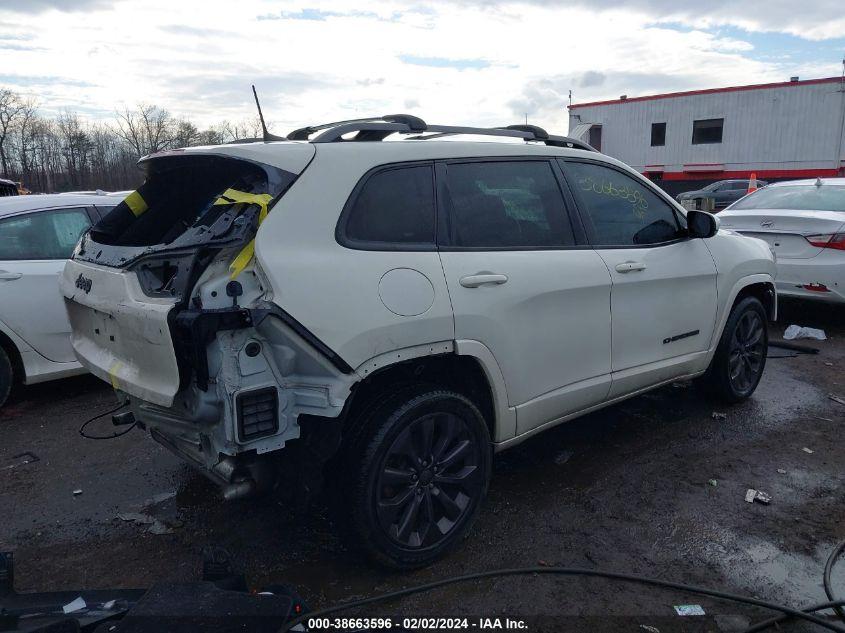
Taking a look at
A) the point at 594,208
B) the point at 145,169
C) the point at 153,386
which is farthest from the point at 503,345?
→ the point at 145,169

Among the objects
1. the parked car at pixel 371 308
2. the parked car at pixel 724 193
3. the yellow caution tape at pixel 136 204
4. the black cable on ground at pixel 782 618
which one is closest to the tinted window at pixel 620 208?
the parked car at pixel 371 308

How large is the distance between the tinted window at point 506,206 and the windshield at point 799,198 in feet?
17.0

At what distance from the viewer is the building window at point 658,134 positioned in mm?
31448

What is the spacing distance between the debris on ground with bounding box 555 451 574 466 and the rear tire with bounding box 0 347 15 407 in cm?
411

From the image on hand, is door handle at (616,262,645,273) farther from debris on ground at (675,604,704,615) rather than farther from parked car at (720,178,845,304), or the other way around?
parked car at (720,178,845,304)

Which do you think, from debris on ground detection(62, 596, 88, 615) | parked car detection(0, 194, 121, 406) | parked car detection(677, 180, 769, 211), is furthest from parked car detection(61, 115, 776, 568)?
parked car detection(677, 180, 769, 211)

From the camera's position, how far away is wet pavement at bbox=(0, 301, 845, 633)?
2.88 m

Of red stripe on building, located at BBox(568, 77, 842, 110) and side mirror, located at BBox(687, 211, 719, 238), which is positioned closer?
side mirror, located at BBox(687, 211, 719, 238)

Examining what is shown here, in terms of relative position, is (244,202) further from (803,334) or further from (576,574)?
(803,334)

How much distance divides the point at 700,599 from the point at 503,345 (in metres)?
1.37

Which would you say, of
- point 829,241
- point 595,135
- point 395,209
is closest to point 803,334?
point 829,241

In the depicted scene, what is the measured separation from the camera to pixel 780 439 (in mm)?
4527

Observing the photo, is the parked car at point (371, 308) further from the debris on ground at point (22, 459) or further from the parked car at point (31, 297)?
the parked car at point (31, 297)

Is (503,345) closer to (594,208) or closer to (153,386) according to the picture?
(594,208)
